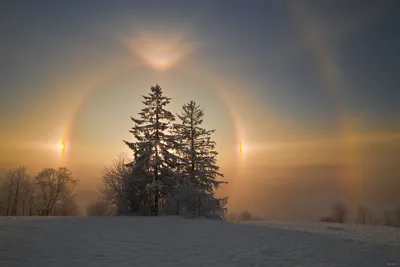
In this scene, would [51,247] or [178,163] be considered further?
[178,163]

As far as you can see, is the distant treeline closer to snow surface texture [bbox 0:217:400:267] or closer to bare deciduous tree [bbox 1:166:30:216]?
bare deciduous tree [bbox 1:166:30:216]

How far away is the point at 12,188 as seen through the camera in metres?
41.1

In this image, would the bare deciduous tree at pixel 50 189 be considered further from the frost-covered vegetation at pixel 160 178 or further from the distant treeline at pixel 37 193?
the frost-covered vegetation at pixel 160 178

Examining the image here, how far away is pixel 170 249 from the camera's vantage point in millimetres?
10641

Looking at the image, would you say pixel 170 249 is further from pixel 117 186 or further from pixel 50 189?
pixel 50 189

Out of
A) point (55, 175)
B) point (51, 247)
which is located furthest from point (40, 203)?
point (51, 247)

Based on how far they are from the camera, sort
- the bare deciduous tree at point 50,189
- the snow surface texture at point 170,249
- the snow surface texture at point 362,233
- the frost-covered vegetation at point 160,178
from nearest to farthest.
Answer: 1. the snow surface texture at point 170,249
2. the snow surface texture at point 362,233
3. the frost-covered vegetation at point 160,178
4. the bare deciduous tree at point 50,189

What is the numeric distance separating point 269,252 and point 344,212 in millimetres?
51458

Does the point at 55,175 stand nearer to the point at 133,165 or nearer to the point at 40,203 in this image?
the point at 40,203

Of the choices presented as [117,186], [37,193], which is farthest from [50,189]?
[117,186]

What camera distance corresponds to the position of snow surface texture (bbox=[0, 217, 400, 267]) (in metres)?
8.53

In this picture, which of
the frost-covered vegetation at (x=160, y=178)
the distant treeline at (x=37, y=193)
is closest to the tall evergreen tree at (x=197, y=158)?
the frost-covered vegetation at (x=160, y=178)

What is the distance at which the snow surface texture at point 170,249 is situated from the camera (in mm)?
8531

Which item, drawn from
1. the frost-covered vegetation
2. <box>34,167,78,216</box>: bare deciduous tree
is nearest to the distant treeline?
<box>34,167,78,216</box>: bare deciduous tree
